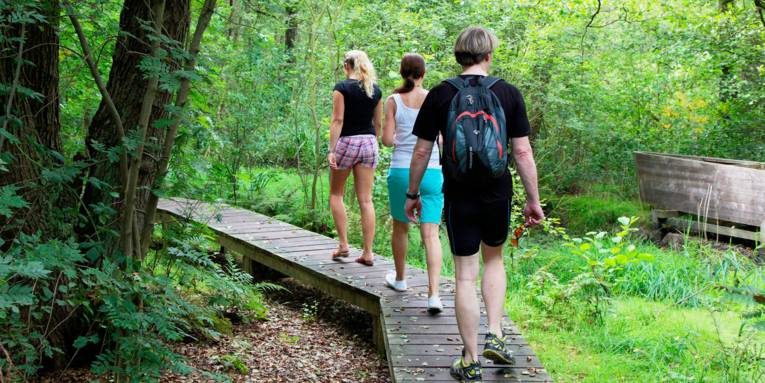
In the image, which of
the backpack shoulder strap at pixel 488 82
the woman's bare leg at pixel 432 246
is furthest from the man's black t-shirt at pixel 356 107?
the backpack shoulder strap at pixel 488 82

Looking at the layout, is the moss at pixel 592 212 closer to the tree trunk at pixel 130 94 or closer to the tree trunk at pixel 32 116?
the tree trunk at pixel 130 94

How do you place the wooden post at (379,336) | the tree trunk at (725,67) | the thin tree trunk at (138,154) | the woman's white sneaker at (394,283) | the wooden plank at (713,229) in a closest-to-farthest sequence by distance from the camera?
1. the thin tree trunk at (138,154)
2. the wooden post at (379,336)
3. the woman's white sneaker at (394,283)
4. the wooden plank at (713,229)
5. the tree trunk at (725,67)

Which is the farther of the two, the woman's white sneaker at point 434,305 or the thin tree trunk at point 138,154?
the woman's white sneaker at point 434,305

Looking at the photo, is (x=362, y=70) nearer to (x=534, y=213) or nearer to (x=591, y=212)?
(x=534, y=213)

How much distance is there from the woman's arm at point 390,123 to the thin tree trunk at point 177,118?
1897mm

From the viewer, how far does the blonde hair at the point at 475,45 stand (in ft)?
12.9

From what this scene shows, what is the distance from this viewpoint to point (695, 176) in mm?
11609

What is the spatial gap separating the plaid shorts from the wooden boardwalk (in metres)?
1.03

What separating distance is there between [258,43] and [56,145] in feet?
5.07

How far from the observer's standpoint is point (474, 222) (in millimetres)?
3945

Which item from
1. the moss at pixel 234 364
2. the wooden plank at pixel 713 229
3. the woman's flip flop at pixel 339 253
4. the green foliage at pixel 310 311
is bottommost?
the green foliage at pixel 310 311

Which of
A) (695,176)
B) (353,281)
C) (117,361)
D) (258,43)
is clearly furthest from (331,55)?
(117,361)

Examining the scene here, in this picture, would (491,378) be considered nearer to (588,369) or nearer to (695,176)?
(588,369)

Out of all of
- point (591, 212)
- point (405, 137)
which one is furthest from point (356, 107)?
point (591, 212)
